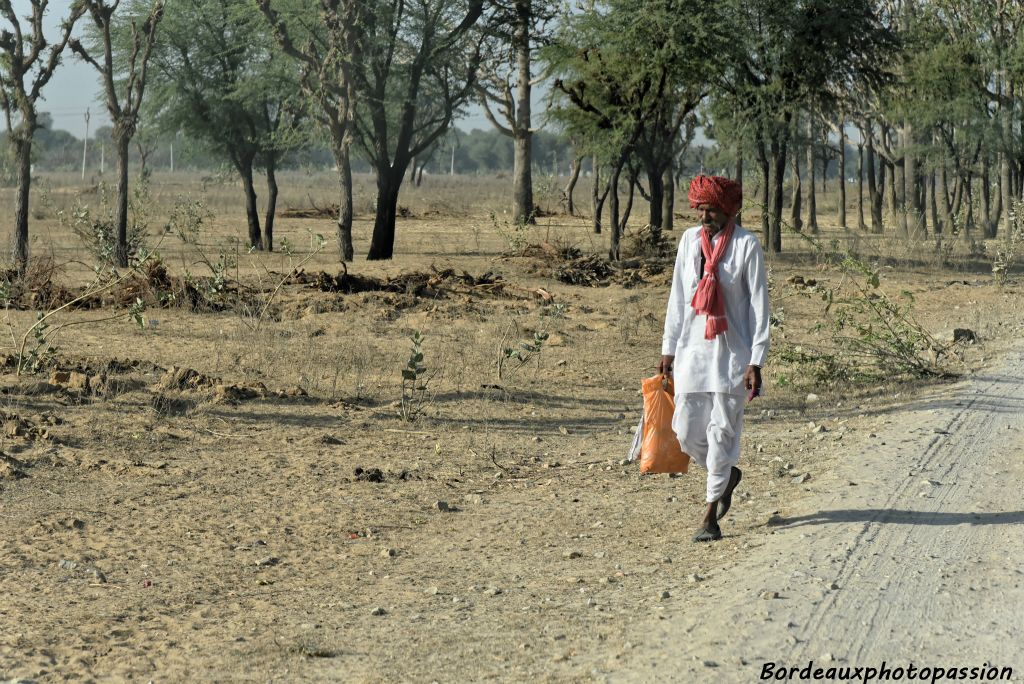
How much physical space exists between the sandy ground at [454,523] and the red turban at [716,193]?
1.46 meters

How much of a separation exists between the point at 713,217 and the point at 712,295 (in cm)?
33

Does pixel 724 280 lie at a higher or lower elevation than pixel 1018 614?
higher

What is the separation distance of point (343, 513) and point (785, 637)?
295 cm

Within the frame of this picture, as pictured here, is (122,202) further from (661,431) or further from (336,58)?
(661,431)

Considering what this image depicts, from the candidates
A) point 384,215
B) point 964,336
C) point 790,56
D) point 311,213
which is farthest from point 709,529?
point 311,213

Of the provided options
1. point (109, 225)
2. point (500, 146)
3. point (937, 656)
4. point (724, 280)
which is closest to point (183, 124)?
point (109, 225)

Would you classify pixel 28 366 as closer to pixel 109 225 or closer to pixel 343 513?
pixel 343 513

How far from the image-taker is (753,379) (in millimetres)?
5383

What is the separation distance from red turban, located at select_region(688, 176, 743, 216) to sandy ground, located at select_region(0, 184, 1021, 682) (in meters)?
1.46

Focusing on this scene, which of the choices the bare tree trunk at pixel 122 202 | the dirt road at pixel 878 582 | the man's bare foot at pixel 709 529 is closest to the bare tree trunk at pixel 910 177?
the bare tree trunk at pixel 122 202

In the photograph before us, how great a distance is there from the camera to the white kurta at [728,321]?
213 inches

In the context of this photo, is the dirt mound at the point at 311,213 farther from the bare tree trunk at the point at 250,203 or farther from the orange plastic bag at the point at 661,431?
the orange plastic bag at the point at 661,431

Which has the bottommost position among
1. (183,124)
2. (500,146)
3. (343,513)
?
(343,513)

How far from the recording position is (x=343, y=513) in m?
6.68
